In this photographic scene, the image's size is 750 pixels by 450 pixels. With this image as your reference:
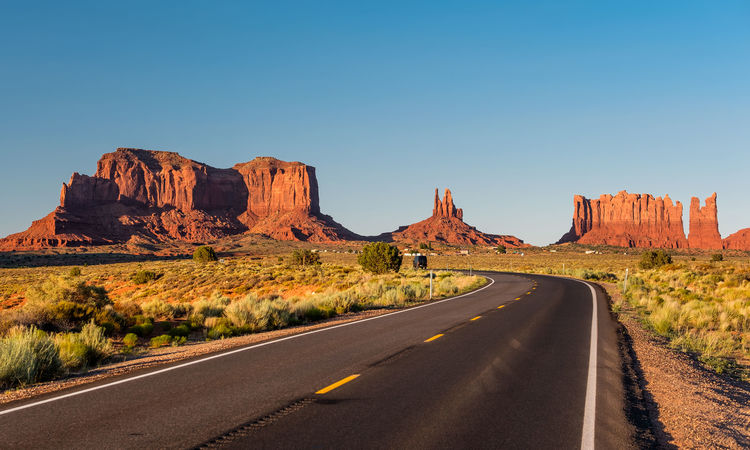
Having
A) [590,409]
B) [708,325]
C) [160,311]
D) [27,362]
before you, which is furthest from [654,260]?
[27,362]

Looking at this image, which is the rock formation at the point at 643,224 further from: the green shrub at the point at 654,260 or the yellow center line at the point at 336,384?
the yellow center line at the point at 336,384

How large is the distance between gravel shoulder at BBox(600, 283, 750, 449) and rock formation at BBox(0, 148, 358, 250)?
142313mm

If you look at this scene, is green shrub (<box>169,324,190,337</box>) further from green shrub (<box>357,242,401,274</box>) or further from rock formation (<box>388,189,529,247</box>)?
rock formation (<box>388,189,529,247</box>)

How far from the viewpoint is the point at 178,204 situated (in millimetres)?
172875

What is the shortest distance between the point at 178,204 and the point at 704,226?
18802cm

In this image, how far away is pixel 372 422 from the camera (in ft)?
18.5

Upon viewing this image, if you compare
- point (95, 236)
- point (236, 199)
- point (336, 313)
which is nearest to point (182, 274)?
point (336, 313)

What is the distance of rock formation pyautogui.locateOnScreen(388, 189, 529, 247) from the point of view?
172m

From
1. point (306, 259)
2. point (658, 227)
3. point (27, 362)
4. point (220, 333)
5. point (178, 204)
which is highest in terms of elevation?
point (178, 204)

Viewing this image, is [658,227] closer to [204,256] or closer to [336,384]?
[204,256]

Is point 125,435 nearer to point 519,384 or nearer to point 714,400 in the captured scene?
point 519,384

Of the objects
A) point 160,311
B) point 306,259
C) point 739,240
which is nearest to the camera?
point 160,311

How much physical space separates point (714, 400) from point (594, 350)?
3430mm

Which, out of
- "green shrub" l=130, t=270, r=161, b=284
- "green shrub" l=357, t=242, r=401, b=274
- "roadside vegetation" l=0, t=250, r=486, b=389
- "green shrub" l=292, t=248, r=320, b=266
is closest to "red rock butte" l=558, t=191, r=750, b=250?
"green shrub" l=292, t=248, r=320, b=266
